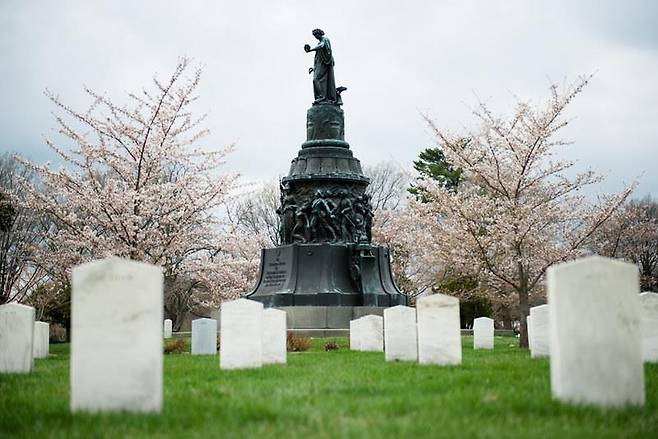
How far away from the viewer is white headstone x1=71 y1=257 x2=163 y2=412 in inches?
294

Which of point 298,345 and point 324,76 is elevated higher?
point 324,76

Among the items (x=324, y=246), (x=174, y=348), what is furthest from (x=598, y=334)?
(x=324, y=246)

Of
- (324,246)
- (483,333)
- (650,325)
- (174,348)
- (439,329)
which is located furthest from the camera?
(324,246)

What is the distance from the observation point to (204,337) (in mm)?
17406

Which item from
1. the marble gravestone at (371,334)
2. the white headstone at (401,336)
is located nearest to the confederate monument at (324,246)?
the marble gravestone at (371,334)

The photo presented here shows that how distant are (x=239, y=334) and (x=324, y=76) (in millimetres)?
14087

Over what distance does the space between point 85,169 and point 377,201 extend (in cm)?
2673

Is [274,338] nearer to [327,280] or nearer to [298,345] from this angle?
[298,345]

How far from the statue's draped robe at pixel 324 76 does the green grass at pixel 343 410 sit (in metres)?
15.3

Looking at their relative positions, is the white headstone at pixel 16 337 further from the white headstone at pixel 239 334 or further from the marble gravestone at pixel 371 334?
the marble gravestone at pixel 371 334

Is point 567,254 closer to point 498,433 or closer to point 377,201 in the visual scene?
point 498,433

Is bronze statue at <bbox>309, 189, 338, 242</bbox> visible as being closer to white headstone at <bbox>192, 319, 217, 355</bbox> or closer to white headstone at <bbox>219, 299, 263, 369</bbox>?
white headstone at <bbox>192, 319, 217, 355</bbox>

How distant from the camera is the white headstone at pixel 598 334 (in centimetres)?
747

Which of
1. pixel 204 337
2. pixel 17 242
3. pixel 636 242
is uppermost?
pixel 636 242
